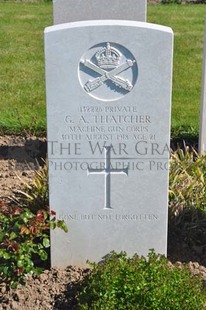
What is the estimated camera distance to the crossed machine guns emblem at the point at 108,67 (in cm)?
420

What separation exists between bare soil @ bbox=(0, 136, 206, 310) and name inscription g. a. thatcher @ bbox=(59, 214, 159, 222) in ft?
1.20

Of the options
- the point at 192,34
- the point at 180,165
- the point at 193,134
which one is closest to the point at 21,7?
the point at 192,34

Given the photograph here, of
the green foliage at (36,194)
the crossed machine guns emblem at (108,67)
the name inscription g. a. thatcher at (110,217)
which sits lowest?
the green foliage at (36,194)

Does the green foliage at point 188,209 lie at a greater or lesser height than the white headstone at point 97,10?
lesser

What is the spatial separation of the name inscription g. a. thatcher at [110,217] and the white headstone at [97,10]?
2.29 meters

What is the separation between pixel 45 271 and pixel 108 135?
1049mm

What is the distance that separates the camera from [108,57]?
165 inches

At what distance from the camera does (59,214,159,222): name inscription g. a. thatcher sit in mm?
4559

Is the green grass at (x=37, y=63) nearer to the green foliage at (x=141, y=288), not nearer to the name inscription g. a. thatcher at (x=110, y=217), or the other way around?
the name inscription g. a. thatcher at (x=110, y=217)

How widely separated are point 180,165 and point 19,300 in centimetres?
196

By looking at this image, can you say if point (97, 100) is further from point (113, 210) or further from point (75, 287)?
point (75, 287)

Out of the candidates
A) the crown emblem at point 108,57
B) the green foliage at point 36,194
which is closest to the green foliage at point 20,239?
the green foliage at point 36,194

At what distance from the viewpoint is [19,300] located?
430cm

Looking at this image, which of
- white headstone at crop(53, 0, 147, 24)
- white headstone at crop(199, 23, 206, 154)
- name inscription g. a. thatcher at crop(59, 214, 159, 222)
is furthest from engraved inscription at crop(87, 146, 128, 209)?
white headstone at crop(53, 0, 147, 24)
